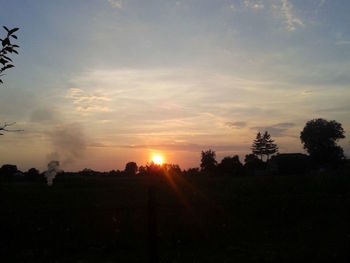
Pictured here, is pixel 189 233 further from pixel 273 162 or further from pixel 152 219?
pixel 273 162

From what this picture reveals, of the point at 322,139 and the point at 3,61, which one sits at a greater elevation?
the point at 322,139

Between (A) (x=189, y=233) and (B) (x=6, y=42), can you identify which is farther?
(A) (x=189, y=233)

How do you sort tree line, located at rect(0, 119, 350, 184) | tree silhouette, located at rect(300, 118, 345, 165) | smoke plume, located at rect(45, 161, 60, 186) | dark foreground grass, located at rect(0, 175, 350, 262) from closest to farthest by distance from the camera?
dark foreground grass, located at rect(0, 175, 350, 262) → smoke plume, located at rect(45, 161, 60, 186) → tree line, located at rect(0, 119, 350, 184) → tree silhouette, located at rect(300, 118, 345, 165)

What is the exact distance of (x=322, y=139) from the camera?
102 meters

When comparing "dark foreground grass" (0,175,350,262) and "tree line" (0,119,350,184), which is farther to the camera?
"tree line" (0,119,350,184)

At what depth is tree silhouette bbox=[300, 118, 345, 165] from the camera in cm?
9775

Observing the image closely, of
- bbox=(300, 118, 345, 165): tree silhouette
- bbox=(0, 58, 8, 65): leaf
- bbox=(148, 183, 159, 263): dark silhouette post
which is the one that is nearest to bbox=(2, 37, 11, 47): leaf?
bbox=(0, 58, 8, 65): leaf

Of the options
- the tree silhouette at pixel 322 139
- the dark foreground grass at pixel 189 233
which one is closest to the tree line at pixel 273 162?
the tree silhouette at pixel 322 139

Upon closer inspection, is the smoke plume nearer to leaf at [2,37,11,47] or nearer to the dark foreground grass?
the dark foreground grass

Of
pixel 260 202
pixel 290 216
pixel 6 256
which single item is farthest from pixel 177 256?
pixel 260 202

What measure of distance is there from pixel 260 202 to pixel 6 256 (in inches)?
554

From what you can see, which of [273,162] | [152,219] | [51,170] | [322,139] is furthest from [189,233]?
[322,139]

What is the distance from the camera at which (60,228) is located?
1542 cm

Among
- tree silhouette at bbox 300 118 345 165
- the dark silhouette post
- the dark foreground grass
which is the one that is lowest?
the dark foreground grass
